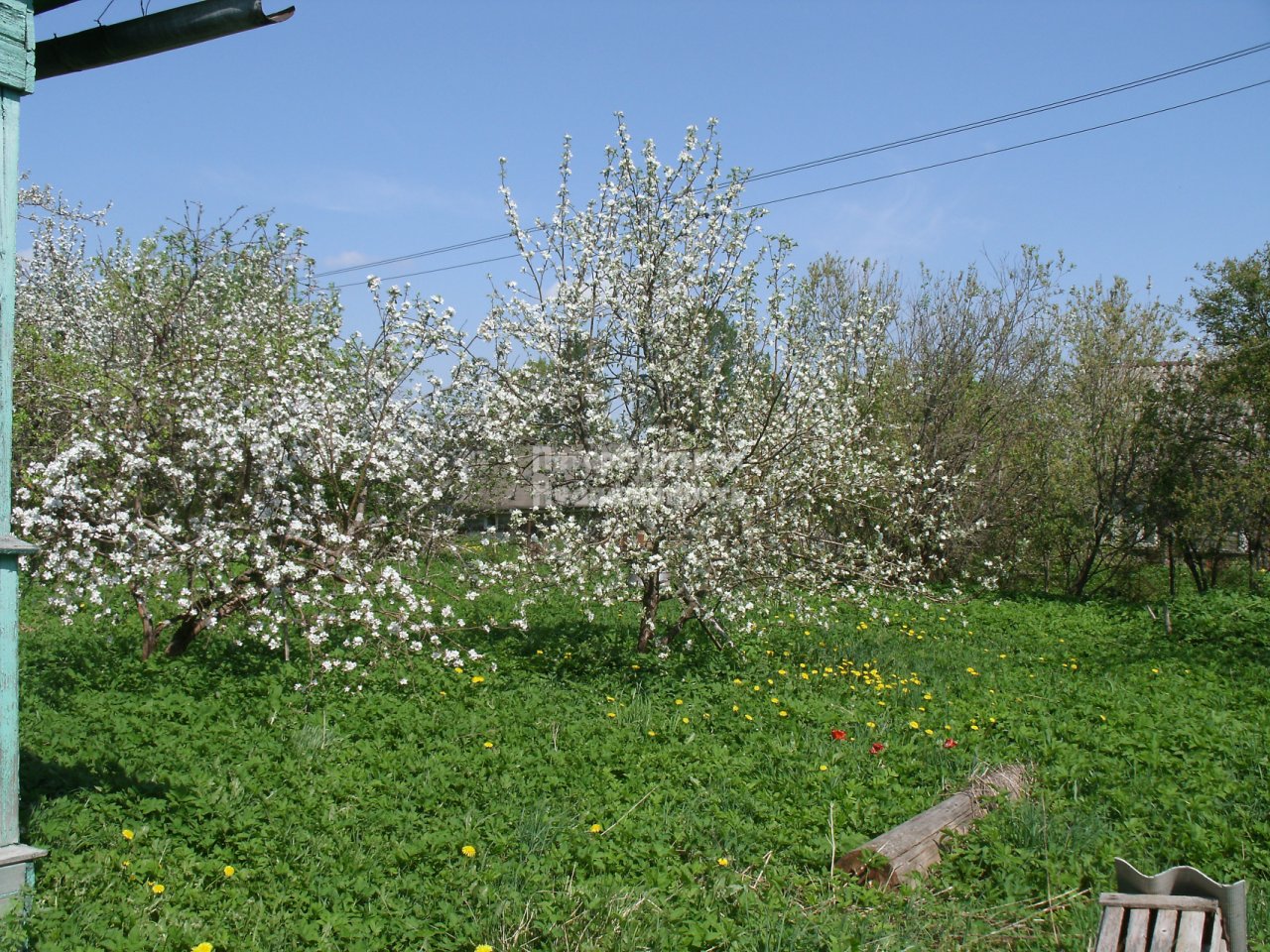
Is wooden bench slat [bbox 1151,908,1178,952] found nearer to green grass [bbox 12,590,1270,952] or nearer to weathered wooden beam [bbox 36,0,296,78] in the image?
green grass [bbox 12,590,1270,952]

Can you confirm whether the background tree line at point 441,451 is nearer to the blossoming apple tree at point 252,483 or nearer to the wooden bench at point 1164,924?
the blossoming apple tree at point 252,483

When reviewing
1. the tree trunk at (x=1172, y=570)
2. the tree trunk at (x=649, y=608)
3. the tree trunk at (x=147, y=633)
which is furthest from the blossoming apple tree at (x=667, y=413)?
the tree trunk at (x=1172, y=570)

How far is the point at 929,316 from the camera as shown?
1511 cm

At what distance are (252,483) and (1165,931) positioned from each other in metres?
6.35

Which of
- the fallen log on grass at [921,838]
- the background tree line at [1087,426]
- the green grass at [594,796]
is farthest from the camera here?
the background tree line at [1087,426]

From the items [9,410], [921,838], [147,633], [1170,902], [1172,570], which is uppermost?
[9,410]

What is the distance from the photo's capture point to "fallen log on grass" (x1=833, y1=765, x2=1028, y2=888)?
171 inches

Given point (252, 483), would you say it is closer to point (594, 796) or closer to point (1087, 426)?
point (594, 796)

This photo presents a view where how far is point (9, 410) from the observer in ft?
11.4

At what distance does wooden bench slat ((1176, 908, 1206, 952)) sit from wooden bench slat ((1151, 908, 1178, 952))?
0.02 m

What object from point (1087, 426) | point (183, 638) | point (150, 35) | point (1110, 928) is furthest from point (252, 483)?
point (1087, 426)

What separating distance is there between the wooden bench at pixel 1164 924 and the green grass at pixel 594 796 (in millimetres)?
1015

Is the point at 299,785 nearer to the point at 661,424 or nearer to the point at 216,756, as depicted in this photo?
the point at 216,756

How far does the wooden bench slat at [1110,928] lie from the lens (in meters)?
2.83
